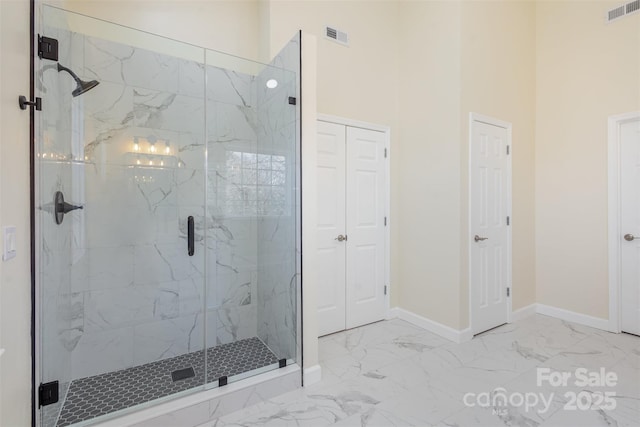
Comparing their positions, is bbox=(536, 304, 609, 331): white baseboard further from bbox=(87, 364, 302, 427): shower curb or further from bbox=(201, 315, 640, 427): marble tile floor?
bbox=(87, 364, 302, 427): shower curb

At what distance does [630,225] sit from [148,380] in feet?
14.1

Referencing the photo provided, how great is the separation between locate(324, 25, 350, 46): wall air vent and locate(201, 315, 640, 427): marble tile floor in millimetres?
2918

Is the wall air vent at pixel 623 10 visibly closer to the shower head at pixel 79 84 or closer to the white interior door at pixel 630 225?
the white interior door at pixel 630 225

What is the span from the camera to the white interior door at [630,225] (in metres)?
2.86

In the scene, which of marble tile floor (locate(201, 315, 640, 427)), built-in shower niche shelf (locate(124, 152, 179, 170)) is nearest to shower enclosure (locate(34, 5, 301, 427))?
built-in shower niche shelf (locate(124, 152, 179, 170))

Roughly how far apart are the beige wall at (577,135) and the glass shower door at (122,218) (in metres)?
3.62

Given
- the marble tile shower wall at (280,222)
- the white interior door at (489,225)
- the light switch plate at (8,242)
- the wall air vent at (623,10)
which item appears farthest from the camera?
the white interior door at (489,225)

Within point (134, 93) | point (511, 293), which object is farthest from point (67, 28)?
point (511, 293)

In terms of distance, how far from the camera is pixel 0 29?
3.55ft

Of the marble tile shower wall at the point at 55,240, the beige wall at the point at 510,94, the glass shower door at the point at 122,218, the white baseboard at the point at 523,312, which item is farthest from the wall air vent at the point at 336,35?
the white baseboard at the point at 523,312

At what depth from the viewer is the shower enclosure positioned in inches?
76.6

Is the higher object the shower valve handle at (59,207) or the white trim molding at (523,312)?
the shower valve handle at (59,207)

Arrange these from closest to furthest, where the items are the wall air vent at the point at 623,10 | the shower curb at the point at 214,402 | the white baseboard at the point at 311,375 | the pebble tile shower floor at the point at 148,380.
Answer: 1. the shower curb at the point at 214,402
2. the pebble tile shower floor at the point at 148,380
3. the white baseboard at the point at 311,375
4. the wall air vent at the point at 623,10

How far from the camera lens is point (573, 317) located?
324 centimetres
